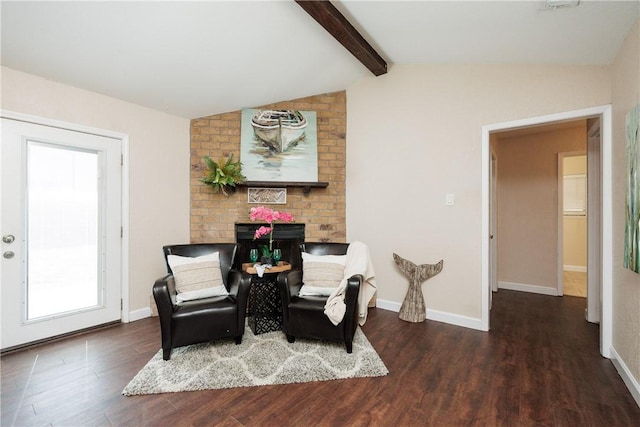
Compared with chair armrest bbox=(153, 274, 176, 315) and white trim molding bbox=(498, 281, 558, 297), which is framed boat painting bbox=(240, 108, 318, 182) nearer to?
chair armrest bbox=(153, 274, 176, 315)

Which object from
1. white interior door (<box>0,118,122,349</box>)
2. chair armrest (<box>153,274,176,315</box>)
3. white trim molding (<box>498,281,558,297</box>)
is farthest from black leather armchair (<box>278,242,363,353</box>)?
white trim molding (<box>498,281,558,297</box>)

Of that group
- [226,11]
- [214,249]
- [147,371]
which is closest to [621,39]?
[226,11]

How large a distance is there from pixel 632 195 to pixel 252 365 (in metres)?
2.78

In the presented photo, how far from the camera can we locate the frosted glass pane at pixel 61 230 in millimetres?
2492

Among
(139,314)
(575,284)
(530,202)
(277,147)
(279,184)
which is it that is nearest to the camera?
(139,314)

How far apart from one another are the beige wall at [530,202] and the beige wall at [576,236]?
1837 mm

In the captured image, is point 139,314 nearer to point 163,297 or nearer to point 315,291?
point 163,297

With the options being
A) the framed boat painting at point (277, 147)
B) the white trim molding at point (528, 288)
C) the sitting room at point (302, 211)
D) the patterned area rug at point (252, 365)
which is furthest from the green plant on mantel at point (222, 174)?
the white trim molding at point (528, 288)

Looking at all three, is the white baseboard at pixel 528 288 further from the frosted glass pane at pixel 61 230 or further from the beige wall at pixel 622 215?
the frosted glass pane at pixel 61 230

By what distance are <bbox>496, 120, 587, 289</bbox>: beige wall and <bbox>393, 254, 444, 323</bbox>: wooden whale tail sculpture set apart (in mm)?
2175

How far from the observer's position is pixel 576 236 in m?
5.52

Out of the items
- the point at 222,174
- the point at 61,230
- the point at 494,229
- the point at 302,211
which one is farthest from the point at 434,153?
the point at 61,230

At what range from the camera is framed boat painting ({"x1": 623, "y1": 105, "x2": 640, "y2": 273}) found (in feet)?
5.57

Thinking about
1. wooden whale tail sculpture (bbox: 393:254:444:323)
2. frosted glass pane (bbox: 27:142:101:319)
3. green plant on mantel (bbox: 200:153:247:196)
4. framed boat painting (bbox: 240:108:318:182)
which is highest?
framed boat painting (bbox: 240:108:318:182)
